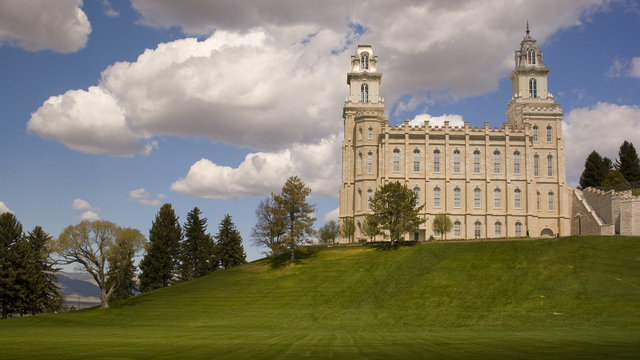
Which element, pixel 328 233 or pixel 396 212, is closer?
pixel 396 212

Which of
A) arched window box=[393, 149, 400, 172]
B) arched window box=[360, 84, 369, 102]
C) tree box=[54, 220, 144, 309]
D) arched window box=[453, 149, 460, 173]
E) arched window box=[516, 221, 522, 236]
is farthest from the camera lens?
arched window box=[360, 84, 369, 102]

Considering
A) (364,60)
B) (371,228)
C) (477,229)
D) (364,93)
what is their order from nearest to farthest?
Answer: (371,228) < (477,229) < (364,93) < (364,60)

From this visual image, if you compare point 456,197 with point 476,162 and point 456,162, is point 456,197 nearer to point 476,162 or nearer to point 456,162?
point 456,162

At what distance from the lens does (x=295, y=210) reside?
226ft

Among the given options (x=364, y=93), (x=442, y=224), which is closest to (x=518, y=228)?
(x=442, y=224)

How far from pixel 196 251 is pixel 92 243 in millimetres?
27542

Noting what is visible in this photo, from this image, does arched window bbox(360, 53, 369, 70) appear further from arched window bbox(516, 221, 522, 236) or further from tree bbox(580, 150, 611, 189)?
tree bbox(580, 150, 611, 189)

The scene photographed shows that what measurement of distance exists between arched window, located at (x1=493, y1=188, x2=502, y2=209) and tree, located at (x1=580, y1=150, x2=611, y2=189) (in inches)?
935

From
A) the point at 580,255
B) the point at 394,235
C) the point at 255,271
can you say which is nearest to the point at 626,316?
the point at 580,255

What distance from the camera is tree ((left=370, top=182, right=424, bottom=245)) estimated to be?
67.3 meters

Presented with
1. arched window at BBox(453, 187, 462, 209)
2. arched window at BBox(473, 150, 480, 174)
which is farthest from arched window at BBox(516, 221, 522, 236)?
A: arched window at BBox(473, 150, 480, 174)

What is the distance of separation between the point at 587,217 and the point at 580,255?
89.6 ft

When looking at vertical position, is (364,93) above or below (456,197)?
above

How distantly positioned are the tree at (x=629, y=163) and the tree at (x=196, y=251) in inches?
2761
